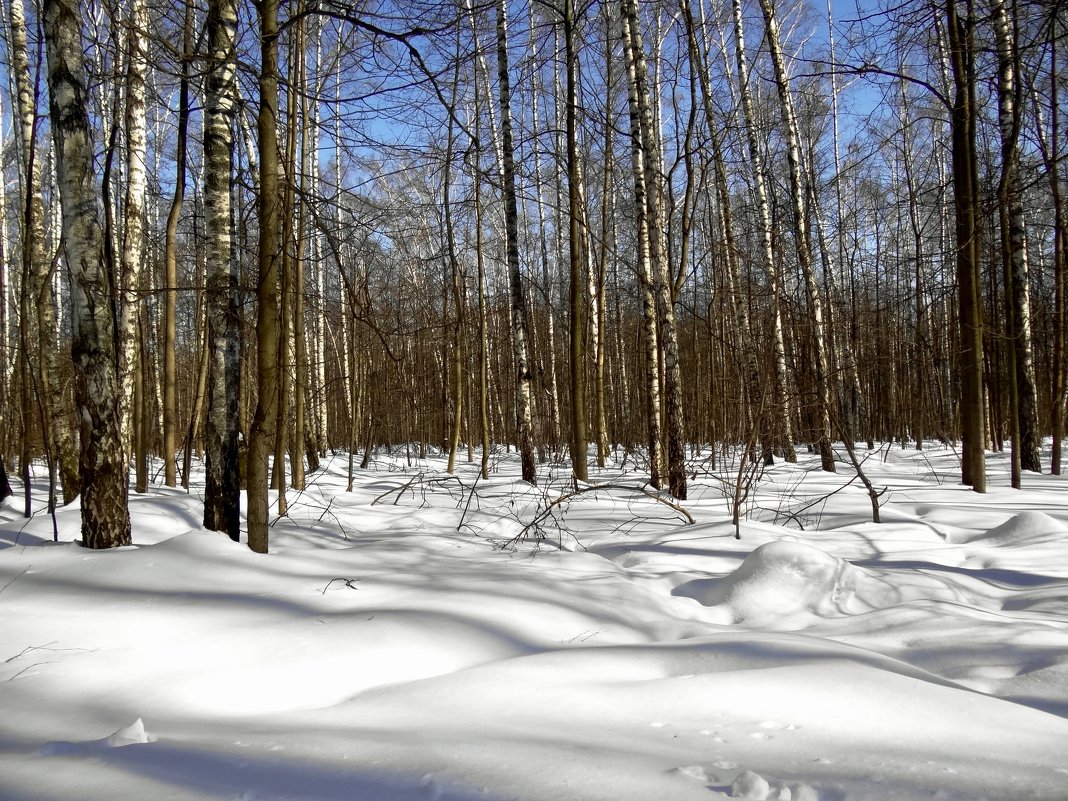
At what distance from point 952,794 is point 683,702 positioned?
0.67 meters

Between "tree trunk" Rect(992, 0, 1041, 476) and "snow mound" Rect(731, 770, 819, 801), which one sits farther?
"tree trunk" Rect(992, 0, 1041, 476)

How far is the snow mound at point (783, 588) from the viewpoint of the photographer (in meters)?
3.27

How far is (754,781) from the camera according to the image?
135 centimetres

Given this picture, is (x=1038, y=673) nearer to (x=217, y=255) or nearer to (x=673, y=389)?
(x=217, y=255)

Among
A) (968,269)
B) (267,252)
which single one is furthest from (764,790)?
(968,269)

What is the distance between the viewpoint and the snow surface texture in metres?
1.40

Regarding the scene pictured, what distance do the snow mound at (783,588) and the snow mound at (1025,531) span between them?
1.67 metres

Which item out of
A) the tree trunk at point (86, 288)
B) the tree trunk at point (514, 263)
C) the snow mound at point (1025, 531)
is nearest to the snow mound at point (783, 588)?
the snow mound at point (1025, 531)

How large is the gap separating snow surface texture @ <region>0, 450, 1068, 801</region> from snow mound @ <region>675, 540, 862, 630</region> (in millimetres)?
13

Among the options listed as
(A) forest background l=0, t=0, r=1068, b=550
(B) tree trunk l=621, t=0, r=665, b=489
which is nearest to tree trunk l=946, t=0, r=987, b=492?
(A) forest background l=0, t=0, r=1068, b=550

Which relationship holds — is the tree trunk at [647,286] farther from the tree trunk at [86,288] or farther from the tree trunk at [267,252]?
the tree trunk at [86,288]

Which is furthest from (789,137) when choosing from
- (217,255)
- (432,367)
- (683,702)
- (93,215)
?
(432,367)

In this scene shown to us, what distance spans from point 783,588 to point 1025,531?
222cm

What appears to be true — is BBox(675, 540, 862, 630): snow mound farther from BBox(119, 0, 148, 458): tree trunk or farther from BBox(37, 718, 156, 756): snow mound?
BBox(119, 0, 148, 458): tree trunk
